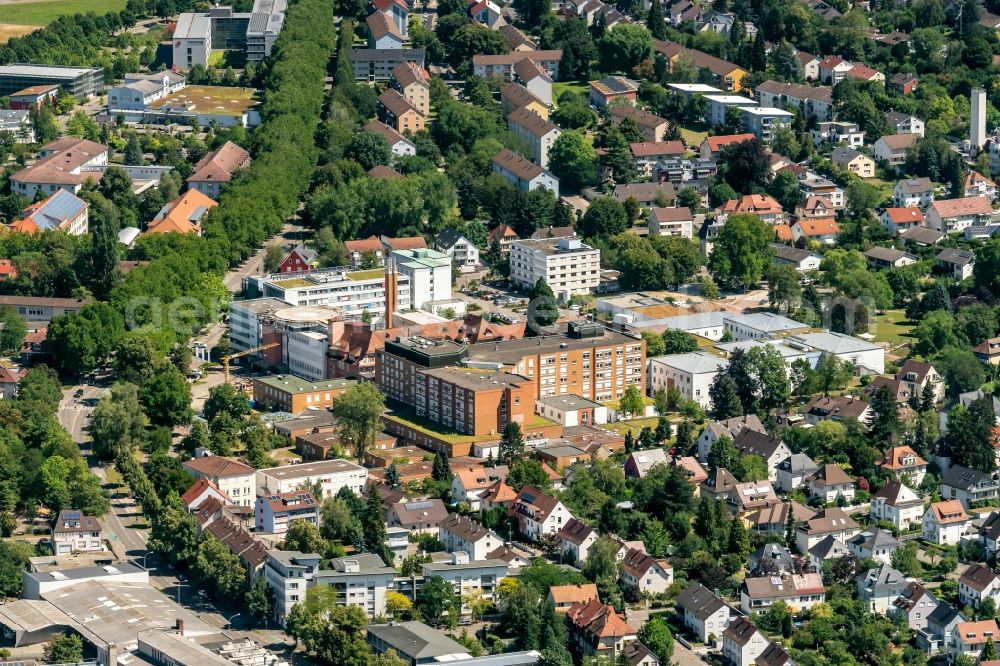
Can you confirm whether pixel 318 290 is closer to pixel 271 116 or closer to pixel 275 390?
pixel 275 390

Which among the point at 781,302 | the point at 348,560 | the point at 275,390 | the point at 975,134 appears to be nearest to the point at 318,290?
the point at 275,390

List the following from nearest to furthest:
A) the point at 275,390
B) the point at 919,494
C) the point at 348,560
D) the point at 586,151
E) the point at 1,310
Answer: the point at 348,560 < the point at 919,494 < the point at 275,390 < the point at 1,310 < the point at 586,151

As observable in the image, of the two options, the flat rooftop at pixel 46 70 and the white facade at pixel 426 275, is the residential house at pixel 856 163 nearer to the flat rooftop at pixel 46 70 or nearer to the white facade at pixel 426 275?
the white facade at pixel 426 275

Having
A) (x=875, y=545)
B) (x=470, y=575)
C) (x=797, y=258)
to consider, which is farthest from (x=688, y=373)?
(x=470, y=575)

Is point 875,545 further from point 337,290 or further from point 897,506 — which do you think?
point 337,290

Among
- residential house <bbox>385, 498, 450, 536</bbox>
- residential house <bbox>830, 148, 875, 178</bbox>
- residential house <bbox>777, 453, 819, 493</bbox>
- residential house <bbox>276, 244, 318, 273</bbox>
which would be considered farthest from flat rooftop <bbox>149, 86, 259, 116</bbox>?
residential house <bbox>385, 498, 450, 536</bbox>

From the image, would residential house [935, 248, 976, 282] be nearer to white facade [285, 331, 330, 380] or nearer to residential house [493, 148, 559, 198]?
residential house [493, 148, 559, 198]

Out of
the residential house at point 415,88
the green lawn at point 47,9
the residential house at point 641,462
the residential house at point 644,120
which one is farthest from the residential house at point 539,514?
the green lawn at point 47,9
